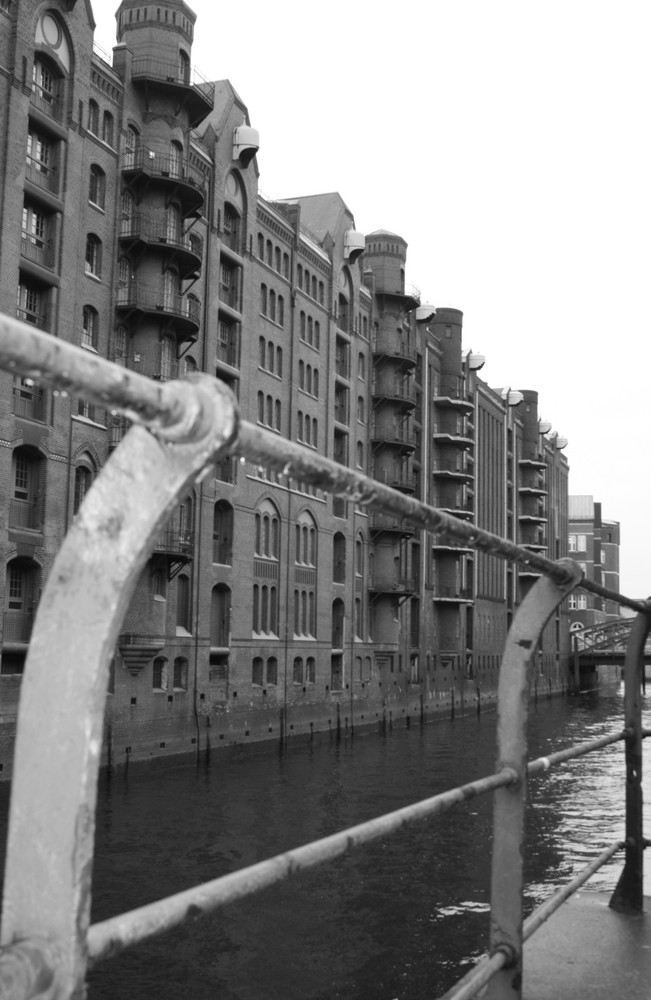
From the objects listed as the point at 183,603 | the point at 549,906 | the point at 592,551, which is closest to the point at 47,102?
the point at 183,603

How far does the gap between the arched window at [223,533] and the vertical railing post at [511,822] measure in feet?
110

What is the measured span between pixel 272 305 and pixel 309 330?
3755 millimetres

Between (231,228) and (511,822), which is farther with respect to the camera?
(231,228)

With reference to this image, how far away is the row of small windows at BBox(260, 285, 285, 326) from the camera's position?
1598 inches

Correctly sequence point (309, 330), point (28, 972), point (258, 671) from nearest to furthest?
point (28, 972) → point (258, 671) → point (309, 330)

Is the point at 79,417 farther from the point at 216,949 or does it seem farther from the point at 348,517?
the point at 348,517

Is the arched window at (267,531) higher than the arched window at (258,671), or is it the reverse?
the arched window at (267,531)

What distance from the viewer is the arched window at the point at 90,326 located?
29586 millimetres

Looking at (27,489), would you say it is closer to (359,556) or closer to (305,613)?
(305,613)

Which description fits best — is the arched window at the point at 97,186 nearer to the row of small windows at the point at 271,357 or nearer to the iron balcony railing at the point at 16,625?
the row of small windows at the point at 271,357

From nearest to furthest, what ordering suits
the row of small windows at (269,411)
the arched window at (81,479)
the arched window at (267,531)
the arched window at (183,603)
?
the arched window at (81,479)
the arched window at (183,603)
the arched window at (267,531)
the row of small windows at (269,411)

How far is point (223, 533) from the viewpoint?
36844mm

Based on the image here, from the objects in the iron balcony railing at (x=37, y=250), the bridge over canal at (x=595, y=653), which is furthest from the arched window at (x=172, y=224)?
the bridge over canal at (x=595, y=653)

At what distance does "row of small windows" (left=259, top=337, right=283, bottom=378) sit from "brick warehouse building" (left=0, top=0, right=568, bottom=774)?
0.13 metres
